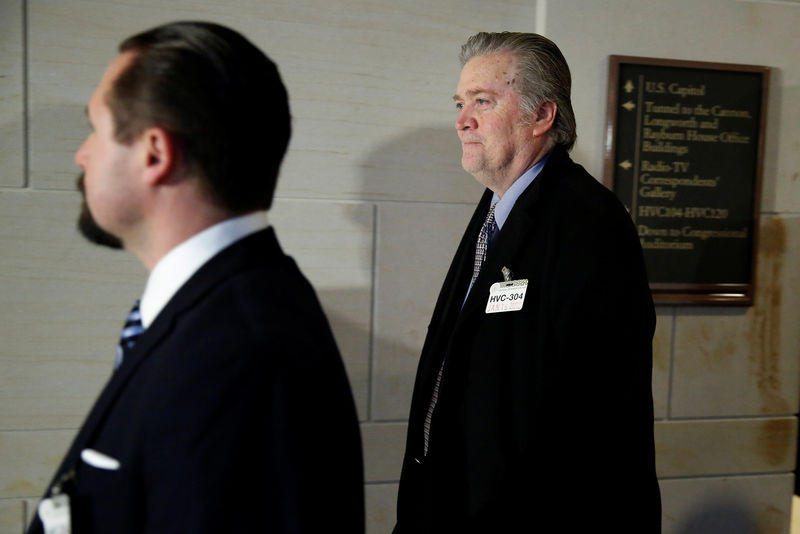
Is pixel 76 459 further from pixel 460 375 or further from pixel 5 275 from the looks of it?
pixel 5 275

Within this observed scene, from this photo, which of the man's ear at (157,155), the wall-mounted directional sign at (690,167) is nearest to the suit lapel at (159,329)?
the man's ear at (157,155)

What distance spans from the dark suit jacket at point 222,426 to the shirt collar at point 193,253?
0.11ft

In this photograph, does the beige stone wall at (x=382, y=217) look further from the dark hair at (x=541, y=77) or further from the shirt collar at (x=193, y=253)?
the shirt collar at (x=193, y=253)

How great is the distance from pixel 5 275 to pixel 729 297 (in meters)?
2.44

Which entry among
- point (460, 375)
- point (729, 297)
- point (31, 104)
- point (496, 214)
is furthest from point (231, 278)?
point (729, 297)

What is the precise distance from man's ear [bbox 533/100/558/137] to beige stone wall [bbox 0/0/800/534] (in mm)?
551

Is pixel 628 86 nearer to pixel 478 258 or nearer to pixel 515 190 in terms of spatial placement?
pixel 515 190

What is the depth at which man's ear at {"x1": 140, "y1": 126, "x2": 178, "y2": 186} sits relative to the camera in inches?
30.8

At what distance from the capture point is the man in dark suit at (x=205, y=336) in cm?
68

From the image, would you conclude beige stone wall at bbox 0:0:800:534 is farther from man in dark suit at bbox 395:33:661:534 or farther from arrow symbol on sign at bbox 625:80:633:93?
man in dark suit at bbox 395:33:661:534

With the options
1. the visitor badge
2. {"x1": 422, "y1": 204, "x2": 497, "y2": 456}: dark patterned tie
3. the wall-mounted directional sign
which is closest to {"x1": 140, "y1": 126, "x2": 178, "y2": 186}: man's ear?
the visitor badge

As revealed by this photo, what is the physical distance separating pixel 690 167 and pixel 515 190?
98cm

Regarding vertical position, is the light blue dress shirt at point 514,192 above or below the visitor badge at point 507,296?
above

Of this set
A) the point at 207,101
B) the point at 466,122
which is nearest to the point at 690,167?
the point at 466,122
